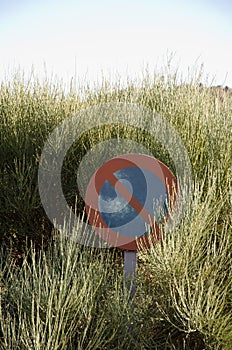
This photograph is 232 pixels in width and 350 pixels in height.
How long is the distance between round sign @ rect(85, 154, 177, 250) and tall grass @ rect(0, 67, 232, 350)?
5.9 inches

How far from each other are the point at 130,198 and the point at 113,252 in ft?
1.28

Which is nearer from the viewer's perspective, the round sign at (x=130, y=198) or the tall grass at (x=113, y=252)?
the tall grass at (x=113, y=252)

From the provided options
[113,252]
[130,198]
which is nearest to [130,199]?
[130,198]

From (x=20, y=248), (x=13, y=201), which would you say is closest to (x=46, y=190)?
(x=13, y=201)

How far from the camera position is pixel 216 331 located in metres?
3.08

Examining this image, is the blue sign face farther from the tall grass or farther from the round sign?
Result: the tall grass

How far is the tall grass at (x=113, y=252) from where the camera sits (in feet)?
10.1

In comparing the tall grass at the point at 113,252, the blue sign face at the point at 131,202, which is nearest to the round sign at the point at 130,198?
the blue sign face at the point at 131,202

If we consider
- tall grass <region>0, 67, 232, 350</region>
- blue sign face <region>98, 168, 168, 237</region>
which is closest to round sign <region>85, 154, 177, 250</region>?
blue sign face <region>98, 168, 168, 237</region>

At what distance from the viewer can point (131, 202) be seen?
12.0 feet

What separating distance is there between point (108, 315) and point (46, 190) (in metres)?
2.01

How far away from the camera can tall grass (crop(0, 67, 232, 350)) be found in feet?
10.1

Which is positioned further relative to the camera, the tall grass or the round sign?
the round sign

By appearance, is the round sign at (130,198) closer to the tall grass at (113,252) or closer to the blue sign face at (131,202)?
the blue sign face at (131,202)
